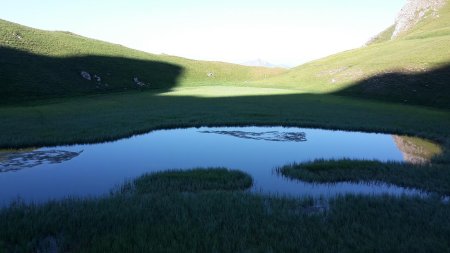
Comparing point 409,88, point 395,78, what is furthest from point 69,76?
point 409,88

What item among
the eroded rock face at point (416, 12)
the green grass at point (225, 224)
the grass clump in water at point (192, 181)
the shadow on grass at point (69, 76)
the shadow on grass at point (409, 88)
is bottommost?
the shadow on grass at point (69, 76)

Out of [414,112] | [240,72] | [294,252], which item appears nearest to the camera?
[294,252]

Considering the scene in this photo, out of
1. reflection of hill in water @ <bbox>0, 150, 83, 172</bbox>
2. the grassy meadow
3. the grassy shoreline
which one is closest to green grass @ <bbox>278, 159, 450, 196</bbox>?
the grassy meadow

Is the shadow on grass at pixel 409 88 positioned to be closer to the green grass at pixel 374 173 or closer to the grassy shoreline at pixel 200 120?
the grassy shoreline at pixel 200 120

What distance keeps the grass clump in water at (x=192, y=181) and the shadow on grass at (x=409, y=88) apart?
35824 mm

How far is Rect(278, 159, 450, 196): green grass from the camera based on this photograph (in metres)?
13.2

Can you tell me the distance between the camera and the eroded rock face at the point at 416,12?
134 metres

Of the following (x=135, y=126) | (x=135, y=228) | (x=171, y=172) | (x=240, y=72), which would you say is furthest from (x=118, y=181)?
(x=240, y=72)

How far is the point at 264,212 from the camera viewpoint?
9820 mm

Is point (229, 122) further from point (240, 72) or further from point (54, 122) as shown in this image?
point (240, 72)

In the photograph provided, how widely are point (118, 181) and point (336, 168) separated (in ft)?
29.3

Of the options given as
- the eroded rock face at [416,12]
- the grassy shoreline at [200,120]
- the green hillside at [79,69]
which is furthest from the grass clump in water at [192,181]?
the eroded rock face at [416,12]

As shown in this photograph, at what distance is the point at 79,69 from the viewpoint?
72375mm

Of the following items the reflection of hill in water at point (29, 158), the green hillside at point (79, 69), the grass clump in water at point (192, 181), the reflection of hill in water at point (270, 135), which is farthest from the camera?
the green hillside at point (79, 69)
